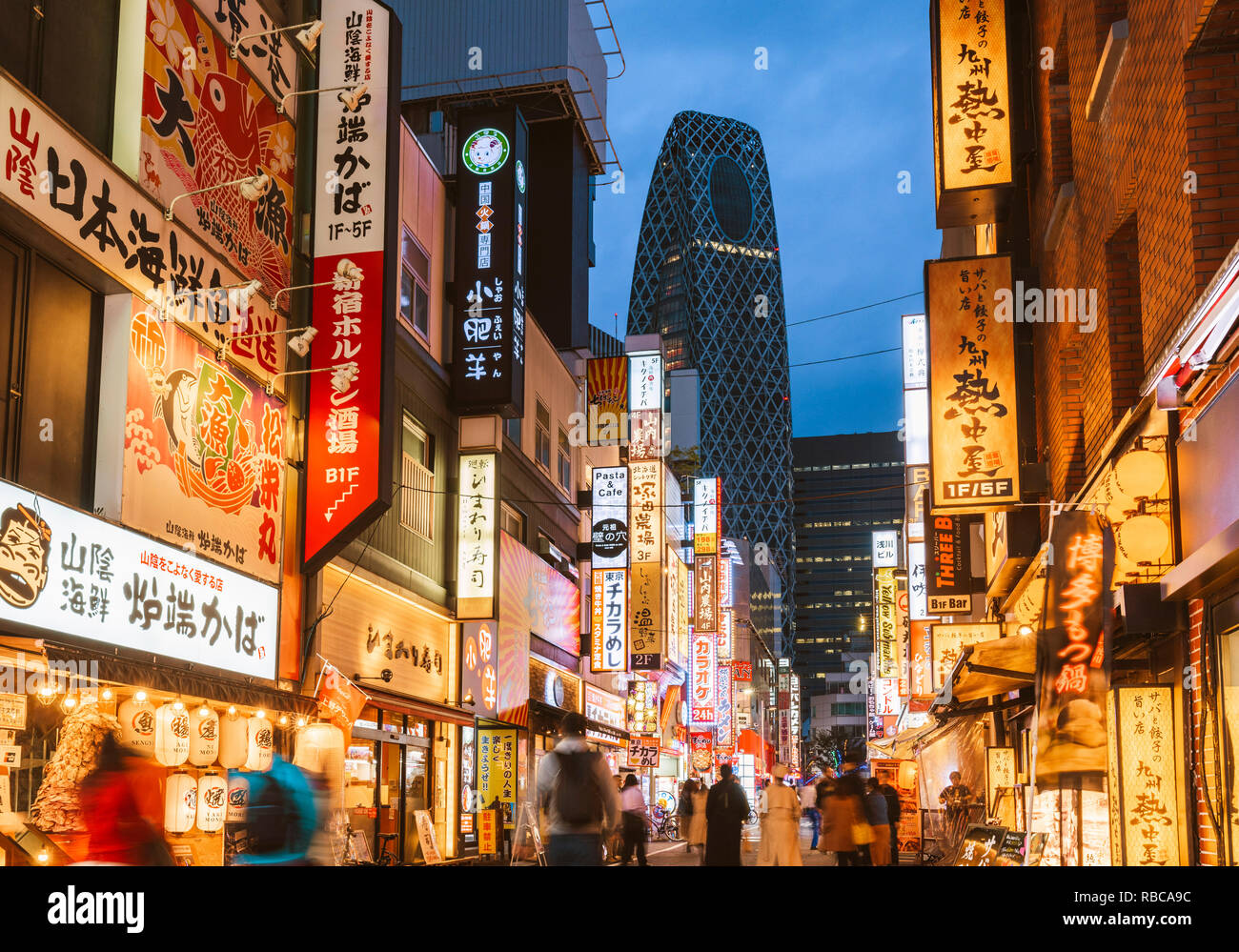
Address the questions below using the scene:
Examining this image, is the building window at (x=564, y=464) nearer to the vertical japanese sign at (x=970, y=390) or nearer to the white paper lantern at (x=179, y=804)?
the vertical japanese sign at (x=970, y=390)

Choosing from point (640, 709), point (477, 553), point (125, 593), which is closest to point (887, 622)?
point (640, 709)

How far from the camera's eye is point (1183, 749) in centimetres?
976

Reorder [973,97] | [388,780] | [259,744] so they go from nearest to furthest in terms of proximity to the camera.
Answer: [259,744], [973,97], [388,780]

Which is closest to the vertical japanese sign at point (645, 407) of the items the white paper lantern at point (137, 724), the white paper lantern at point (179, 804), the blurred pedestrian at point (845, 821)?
the blurred pedestrian at point (845, 821)

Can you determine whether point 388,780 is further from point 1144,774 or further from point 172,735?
point 1144,774

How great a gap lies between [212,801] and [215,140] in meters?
8.25

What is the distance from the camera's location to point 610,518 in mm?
36156

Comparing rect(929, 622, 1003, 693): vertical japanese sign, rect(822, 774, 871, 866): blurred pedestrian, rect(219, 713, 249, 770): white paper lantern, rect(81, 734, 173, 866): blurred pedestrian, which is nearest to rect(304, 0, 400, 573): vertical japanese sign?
rect(219, 713, 249, 770): white paper lantern

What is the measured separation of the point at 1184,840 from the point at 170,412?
11218 millimetres

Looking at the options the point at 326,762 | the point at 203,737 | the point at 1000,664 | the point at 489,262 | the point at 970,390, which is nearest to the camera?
the point at 326,762

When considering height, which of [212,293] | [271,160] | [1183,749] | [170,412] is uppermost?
[271,160]

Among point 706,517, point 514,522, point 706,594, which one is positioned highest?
point 706,517
